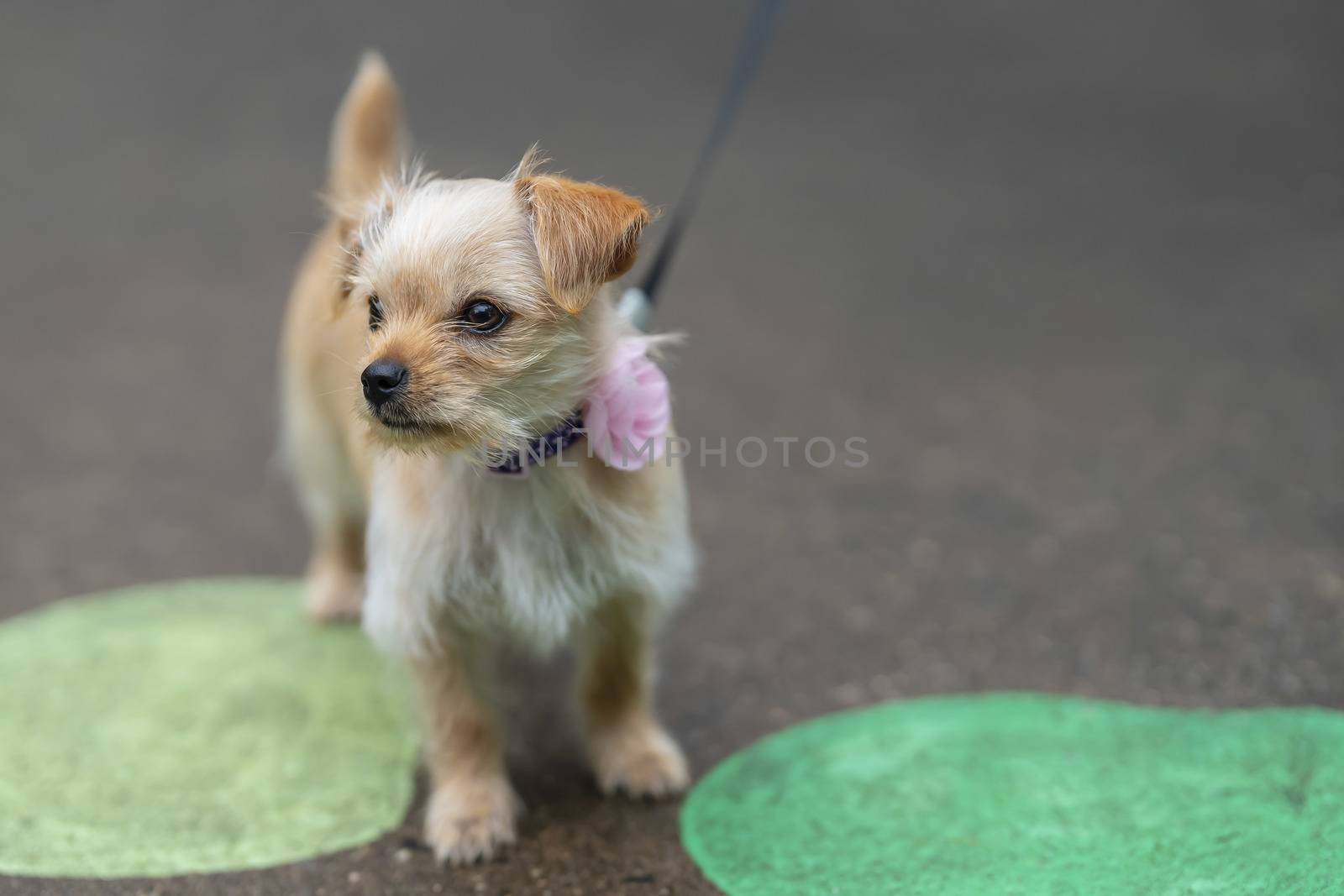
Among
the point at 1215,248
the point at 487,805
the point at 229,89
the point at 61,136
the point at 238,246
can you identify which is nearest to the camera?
the point at 487,805

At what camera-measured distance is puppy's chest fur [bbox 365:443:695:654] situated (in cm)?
282

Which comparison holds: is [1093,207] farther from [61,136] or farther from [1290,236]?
[61,136]

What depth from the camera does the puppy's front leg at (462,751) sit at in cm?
301

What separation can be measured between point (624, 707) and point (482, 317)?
1.22 m

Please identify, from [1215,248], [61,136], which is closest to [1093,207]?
[1215,248]

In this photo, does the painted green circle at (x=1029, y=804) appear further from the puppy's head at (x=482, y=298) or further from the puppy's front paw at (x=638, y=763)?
the puppy's head at (x=482, y=298)

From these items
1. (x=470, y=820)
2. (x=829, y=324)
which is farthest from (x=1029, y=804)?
(x=829, y=324)

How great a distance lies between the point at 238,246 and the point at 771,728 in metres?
5.73

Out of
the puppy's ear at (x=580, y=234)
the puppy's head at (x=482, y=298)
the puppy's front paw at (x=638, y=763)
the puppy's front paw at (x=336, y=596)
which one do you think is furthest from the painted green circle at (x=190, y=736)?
the puppy's ear at (x=580, y=234)

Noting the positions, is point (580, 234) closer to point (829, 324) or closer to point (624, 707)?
point (624, 707)

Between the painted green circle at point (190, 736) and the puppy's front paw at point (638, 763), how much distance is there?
53cm

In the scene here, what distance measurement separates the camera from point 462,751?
3.10 metres

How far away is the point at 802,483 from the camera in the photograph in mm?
4953

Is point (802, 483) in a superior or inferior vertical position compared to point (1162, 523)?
inferior
